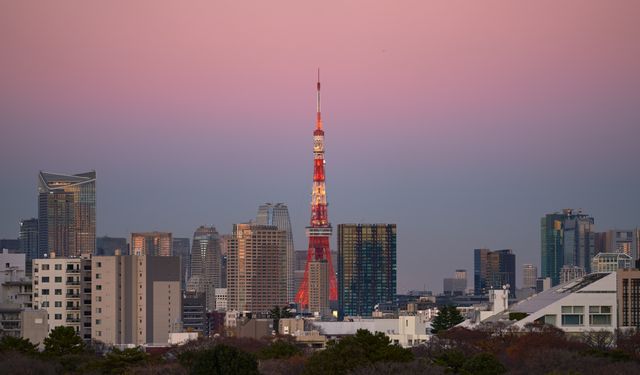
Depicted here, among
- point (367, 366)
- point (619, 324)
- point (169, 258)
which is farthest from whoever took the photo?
point (169, 258)

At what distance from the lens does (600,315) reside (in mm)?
139125

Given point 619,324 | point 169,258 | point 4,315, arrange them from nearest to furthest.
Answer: point 619,324 < point 4,315 < point 169,258

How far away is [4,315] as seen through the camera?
147875mm

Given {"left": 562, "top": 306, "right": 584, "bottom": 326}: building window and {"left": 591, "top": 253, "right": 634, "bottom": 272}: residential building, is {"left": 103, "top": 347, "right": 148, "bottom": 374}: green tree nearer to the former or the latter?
{"left": 562, "top": 306, "right": 584, "bottom": 326}: building window

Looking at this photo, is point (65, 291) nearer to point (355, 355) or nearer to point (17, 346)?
point (17, 346)

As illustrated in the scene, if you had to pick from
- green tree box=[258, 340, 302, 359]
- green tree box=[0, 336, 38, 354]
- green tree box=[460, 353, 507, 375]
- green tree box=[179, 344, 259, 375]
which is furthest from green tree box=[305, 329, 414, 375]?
green tree box=[0, 336, 38, 354]

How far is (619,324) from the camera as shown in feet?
452

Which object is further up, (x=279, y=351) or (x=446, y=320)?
(x=446, y=320)

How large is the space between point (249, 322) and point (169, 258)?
1581 cm

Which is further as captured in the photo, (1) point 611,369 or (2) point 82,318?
(2) point 82,318

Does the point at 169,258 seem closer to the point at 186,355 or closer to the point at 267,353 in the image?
the point at 267,353

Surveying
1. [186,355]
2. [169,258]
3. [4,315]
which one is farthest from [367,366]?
[169,258]

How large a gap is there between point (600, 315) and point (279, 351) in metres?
28.1

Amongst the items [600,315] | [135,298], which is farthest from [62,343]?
[600,315]
